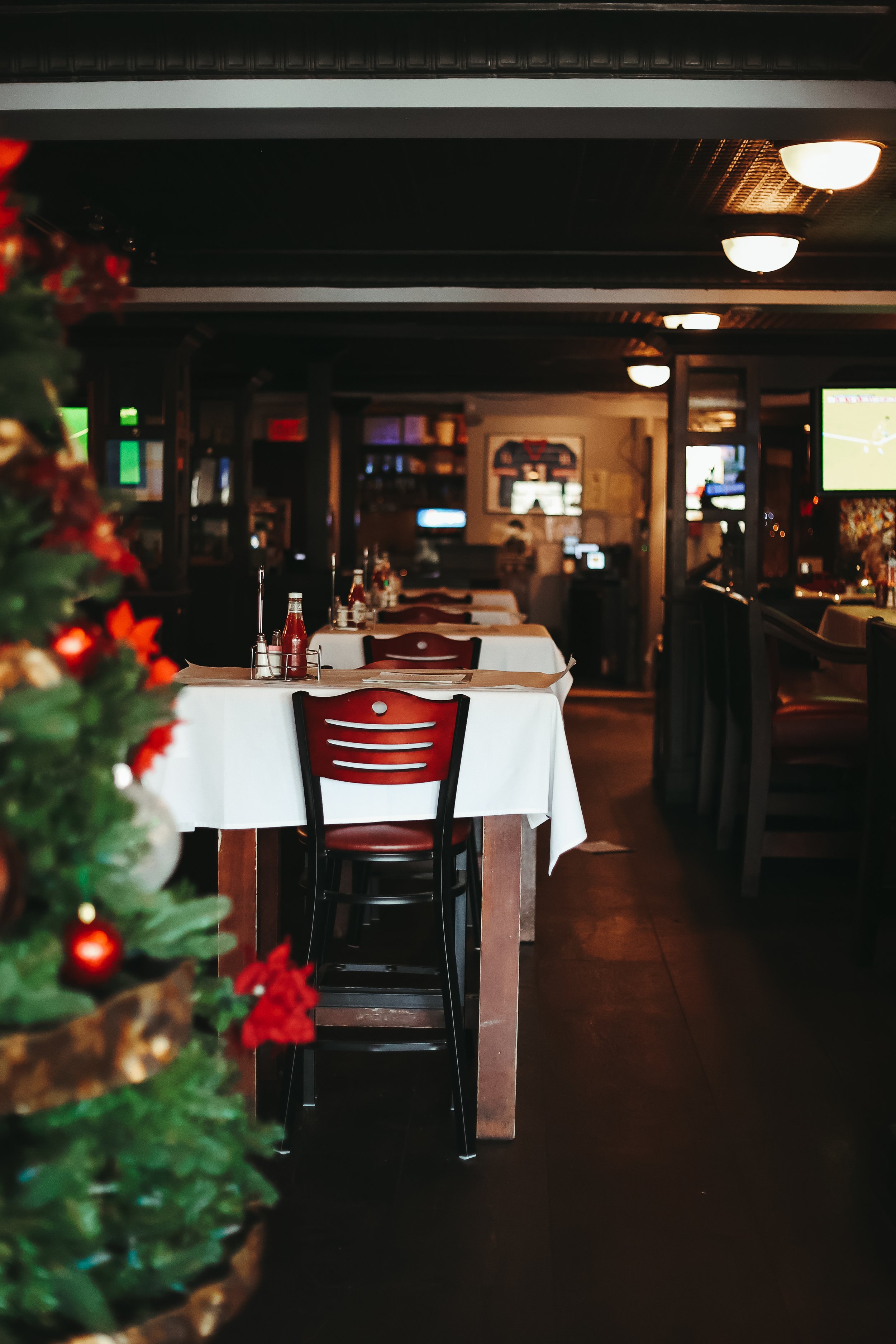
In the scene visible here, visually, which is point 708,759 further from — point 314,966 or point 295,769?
point 314,966

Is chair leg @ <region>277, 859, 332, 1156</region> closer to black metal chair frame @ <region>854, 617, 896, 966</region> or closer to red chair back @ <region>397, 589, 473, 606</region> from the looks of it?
black metal chair frame @ <region>854, 617, 896, 966</region>

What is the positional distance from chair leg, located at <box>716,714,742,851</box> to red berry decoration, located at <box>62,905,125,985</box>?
416 cm

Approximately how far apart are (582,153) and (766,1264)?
11.8ft

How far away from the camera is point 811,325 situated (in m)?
6.83

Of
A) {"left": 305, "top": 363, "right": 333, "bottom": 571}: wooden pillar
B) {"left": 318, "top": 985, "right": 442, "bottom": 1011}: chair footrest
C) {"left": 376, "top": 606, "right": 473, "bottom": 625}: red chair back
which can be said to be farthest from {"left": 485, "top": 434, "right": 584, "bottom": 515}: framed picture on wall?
{"left": 318, "top": 985, "right": 442, "bottom": 1011}: chair footrest

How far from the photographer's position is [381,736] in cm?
244

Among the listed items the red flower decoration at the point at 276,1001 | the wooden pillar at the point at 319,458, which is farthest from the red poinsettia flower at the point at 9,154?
the wooden pillar at the point at 319,458

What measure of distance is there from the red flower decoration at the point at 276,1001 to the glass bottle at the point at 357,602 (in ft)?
12.9

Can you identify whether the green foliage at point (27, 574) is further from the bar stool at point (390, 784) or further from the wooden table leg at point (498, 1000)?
the wooden table leg at point (498, 1000)

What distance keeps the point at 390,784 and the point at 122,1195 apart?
4.85 ft

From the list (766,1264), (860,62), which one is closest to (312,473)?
(860,62)

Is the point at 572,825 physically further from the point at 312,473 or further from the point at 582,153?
the point at 312,473

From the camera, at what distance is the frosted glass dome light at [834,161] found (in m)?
3.75

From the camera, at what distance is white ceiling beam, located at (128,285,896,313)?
6.08m
